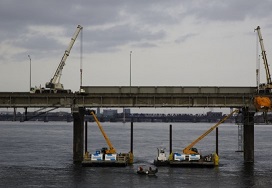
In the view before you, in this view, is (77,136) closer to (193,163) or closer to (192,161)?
(192,161)

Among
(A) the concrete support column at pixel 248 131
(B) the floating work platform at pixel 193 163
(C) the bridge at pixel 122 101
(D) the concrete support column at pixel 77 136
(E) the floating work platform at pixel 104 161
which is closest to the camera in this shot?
(E) the floating work platform at pixel 104 161

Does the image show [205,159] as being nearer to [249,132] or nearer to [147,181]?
[249,132]

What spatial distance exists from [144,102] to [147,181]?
19281 millimetres

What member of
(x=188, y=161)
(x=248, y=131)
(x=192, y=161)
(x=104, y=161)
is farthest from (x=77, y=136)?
(x=248, y=131)

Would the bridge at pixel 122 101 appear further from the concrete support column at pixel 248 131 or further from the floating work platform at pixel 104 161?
the floating work platform at pixel 104 161

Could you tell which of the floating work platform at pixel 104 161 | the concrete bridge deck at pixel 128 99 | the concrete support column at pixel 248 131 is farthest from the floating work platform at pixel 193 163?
the concrete bridge deck at pixel 128 99

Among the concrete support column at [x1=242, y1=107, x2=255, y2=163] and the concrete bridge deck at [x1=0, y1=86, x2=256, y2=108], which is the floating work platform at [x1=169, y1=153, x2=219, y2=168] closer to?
the concrete support column at [x1=242, y1=107, x2=255, y2=163]

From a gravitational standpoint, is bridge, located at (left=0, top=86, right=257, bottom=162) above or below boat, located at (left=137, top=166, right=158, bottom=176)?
above

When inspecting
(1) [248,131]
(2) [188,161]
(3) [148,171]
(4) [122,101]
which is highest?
(4) [122,101]

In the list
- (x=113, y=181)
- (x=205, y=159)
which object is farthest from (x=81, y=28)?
(x=113, y=181)

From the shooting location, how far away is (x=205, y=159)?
87.5m

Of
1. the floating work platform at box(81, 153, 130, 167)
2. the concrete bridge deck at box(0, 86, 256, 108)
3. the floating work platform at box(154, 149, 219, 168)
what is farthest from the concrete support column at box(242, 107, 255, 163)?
the floating work platform at box(81, 153, 130, 167)

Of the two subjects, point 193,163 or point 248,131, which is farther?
point 248,131

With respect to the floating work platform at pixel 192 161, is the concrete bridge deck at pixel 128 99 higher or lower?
higher
